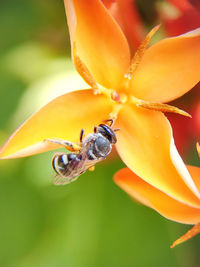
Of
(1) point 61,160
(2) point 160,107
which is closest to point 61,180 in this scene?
(1) point 61,160

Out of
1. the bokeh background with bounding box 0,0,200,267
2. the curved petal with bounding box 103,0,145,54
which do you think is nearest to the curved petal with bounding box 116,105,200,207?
the curved petal with bounding box 103,0,145,54

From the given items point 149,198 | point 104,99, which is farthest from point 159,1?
point 149,198

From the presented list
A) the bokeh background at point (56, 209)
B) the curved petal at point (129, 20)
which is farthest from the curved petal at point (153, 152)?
the bokeh background at point (56, 209)

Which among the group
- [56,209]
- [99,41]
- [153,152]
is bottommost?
[56,209]

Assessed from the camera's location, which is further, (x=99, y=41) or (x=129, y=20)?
(x=129, y=20)

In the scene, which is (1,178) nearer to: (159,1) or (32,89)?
(32,89)

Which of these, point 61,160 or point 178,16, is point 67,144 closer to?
point 61,160
